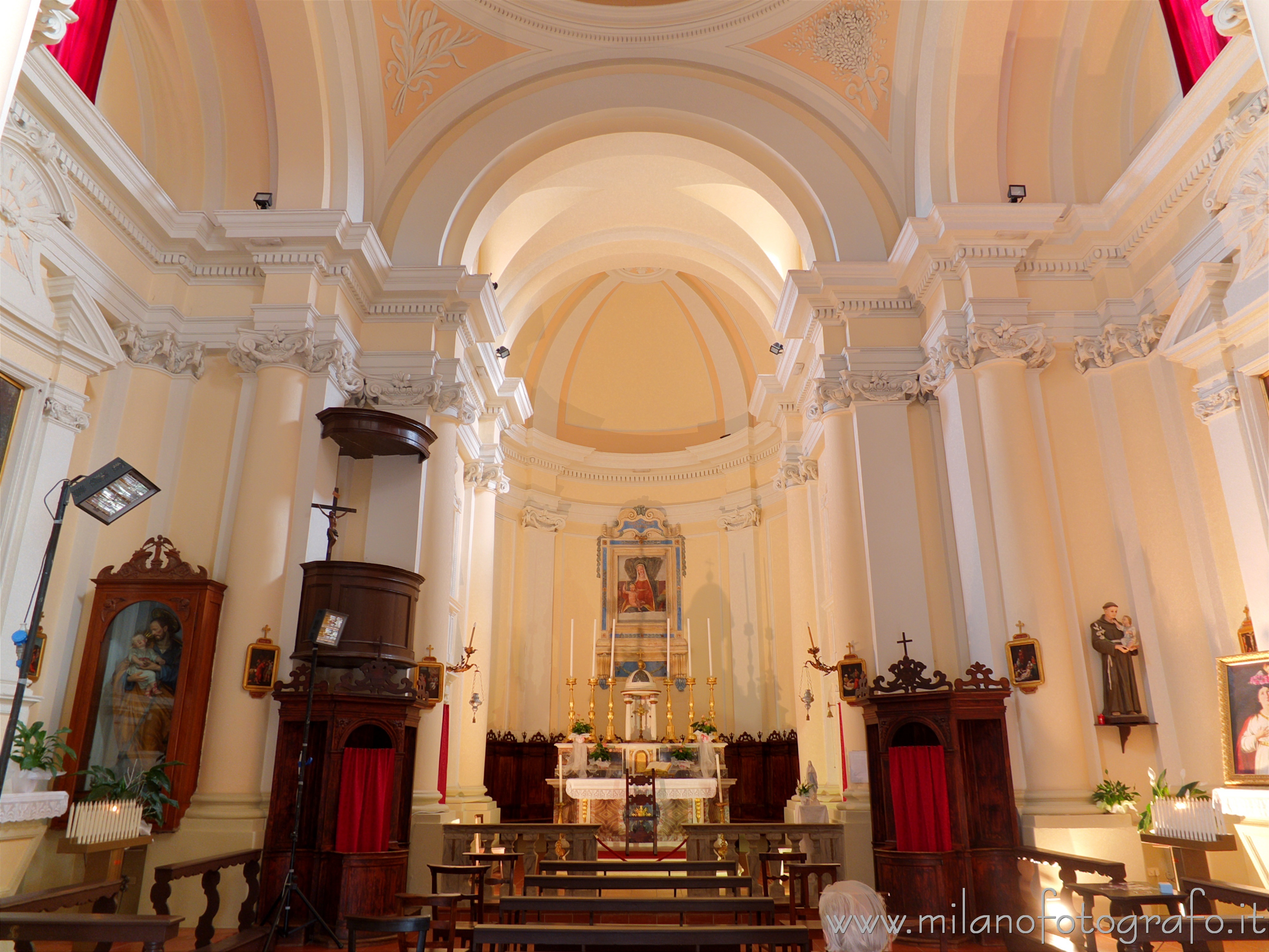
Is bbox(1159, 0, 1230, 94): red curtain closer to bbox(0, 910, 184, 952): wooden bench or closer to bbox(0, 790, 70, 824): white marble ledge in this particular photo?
bbox(0, 910, 184, 952): wooden bench

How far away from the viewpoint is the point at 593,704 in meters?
15.5

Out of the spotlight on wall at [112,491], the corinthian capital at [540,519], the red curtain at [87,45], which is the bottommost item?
the spotlight on wall at [112,491]

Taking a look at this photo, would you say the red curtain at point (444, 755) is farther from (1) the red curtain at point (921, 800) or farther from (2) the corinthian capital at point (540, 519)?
(2) the corinthian capital at point (540, 519)

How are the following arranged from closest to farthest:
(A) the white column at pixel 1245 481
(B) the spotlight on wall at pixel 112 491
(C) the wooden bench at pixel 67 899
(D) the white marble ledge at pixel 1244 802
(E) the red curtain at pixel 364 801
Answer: (B) the spotlight on wall at pixel 112 491 → (C) the wooden bench at pixel 67 899 → (D) the white marble ledge at pixel 1244 802 → (A) the white column at pixel 1245 481 → (E) the red curtain at pixel 364 801

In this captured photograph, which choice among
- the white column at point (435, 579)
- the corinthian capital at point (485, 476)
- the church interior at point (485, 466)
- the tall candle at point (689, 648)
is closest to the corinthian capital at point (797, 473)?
the church interior at point (485, 466)

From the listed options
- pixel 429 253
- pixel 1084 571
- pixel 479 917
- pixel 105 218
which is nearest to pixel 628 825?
pixel 479 917

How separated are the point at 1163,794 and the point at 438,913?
6.24 meters

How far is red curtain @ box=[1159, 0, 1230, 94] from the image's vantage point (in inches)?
313

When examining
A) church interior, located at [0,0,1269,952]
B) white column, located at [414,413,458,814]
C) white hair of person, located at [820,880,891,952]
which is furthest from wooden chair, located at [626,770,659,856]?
white hair of person, located at [820,880,891,952]

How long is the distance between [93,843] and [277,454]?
3745 mm

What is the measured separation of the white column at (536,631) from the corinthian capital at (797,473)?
4.83 meters

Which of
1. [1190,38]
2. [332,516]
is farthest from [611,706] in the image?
[1190,38]

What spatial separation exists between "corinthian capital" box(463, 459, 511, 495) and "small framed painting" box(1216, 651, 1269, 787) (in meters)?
9.47

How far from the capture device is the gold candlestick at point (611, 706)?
1534 cm
